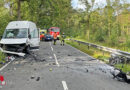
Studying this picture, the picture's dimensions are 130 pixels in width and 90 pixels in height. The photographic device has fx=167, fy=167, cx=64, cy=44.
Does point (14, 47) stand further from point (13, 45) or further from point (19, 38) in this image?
point (19, 38)

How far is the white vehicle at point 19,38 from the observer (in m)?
12.2

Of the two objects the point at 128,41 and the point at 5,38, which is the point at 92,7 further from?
the point at 5,38

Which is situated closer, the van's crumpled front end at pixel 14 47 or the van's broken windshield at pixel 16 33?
the van's crumpled front end at pixel 14 47

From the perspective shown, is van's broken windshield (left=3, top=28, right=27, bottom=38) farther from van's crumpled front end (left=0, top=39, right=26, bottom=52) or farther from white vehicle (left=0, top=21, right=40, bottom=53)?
van's crumpled front end (left=0, top=39, right=26, bottom=52)

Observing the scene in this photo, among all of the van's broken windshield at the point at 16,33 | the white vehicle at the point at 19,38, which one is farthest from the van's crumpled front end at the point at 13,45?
the van's broken windshield at the point at 16,33

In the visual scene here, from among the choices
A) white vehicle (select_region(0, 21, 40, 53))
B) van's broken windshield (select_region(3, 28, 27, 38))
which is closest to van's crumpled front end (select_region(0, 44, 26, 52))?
white vehicle (select_region(0, 21, 40, 53))

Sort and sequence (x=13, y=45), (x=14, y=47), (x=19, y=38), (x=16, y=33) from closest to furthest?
(x=13, y=45) < (x=14, y=47) < (x=19, y=38) < (x=16, y=33)

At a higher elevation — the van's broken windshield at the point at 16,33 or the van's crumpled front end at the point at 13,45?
the van's broken windshield at the point at 16,33

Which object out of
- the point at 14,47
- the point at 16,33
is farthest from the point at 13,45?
the point at 16,33

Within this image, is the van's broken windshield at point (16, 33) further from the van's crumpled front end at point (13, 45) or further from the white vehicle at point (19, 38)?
the van's crumpled front end at point (13, 45)

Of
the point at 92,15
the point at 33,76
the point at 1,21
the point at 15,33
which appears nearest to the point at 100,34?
the point at 92,15

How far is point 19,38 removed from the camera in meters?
13.1

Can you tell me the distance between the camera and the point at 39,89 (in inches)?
203

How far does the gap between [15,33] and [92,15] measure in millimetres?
22450
